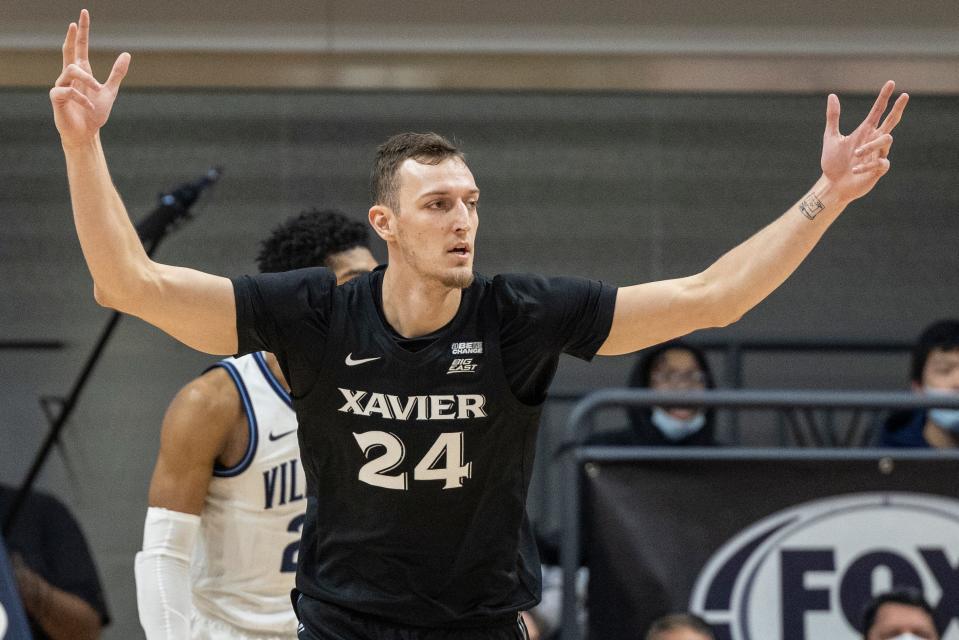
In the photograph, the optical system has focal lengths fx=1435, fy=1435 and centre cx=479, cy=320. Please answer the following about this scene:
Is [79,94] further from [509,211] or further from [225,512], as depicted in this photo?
[509,211]

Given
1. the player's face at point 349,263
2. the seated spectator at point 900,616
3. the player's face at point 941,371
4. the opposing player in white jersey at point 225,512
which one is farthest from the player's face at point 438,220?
the player's face at point 941,371

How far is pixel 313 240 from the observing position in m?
4.21

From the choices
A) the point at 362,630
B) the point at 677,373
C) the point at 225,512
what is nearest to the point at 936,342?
the point at 677,373

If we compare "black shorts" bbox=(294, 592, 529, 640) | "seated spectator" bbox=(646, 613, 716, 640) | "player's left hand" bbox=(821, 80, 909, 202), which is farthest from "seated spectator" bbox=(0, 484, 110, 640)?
"player's left hand" bbox=(821, 80, 909, 202)

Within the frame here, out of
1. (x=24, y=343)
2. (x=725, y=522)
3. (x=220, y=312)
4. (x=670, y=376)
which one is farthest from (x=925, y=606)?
(x=24, y=343)

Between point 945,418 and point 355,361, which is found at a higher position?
point 355,361

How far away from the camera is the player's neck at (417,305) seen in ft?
10.1

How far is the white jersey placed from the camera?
3818mm

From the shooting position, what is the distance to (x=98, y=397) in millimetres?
6633

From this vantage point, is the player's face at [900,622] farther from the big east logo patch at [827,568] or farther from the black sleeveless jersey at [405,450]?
the black sleeveless jersey at [405,450]

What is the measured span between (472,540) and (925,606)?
1.65 meters

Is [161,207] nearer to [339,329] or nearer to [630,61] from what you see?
[630,61]

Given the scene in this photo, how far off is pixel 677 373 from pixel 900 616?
1859 mm

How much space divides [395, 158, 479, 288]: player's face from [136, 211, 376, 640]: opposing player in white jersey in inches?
35.4
